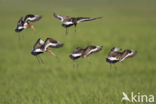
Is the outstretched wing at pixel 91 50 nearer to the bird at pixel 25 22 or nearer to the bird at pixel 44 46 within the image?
the bird at pixel 44 46

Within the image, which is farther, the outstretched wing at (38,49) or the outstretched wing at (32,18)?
the outstretched wing at (32,18)

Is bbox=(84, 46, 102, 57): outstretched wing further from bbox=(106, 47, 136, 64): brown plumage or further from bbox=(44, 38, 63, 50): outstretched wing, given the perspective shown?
bbox=(44, 38, 63, 50): outstretched wing

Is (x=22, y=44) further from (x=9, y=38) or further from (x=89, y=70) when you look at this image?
(x=89, y=70)

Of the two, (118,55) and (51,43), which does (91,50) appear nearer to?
(118,55)

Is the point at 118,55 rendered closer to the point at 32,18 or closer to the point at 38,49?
the point at 38,49

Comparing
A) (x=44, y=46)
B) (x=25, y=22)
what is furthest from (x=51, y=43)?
(x=25, y=22)

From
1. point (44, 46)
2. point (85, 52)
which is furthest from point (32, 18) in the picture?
point (85, 52)

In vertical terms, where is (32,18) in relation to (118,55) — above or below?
above

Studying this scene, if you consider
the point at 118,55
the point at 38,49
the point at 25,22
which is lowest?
the point at 118,55

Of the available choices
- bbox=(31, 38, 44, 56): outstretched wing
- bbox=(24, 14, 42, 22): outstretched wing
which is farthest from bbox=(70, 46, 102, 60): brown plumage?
bbox=(24, 14, 42, 22): outstretched wing

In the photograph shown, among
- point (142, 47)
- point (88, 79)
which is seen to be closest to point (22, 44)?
point (142, 47)

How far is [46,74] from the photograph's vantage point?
14414 mm

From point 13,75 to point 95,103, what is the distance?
850 centimetres

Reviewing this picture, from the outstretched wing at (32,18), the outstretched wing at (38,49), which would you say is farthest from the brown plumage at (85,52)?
the outstretched wing at (32,18)
